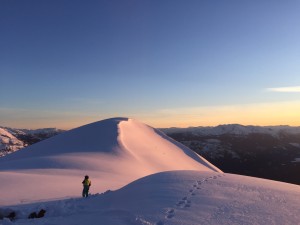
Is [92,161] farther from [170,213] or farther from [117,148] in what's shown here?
[170,213]

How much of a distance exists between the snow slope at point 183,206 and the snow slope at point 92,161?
5.17 meters

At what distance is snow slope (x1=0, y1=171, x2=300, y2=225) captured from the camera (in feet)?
32.0

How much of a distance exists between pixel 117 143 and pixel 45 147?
30.3 feet

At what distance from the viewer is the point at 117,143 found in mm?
45250

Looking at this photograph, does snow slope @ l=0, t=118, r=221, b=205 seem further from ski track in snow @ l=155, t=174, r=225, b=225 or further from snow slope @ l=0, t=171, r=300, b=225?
ski track in snow @ l=155, t=174, r=225, b=225

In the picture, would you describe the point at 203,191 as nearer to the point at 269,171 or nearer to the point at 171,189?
the point at 171,189

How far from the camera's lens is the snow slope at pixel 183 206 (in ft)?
32.0

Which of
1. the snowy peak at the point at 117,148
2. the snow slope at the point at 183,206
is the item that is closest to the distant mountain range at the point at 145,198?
the snow slope at the point at 183,206

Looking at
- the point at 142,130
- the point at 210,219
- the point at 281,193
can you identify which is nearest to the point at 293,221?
the point at 210,219

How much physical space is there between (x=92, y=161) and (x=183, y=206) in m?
23.9

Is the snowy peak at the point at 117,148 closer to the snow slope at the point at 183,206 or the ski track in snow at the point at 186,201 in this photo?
the snow slope at the point at 183,206

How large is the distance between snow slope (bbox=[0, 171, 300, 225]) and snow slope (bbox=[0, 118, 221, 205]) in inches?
204

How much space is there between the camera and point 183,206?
10.9 meters

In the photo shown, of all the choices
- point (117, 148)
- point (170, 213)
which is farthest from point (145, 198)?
point (117, 148)
